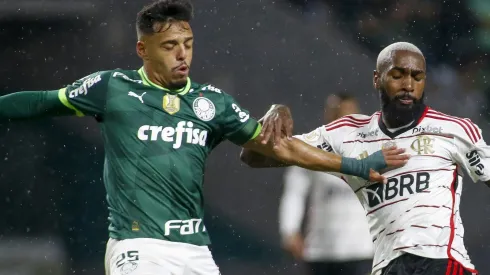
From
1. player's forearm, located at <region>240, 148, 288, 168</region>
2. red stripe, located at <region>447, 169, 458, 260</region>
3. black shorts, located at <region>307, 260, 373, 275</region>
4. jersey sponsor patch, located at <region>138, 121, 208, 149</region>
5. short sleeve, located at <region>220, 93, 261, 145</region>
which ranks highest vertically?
short sleeve, located at <region>220, 93, 261, 145</region>

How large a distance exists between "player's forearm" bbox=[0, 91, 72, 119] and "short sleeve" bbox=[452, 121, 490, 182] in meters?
1.78

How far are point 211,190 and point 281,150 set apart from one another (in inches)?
148

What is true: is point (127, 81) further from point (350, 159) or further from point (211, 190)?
point (211, 190)

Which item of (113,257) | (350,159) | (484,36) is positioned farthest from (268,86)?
(113,257)

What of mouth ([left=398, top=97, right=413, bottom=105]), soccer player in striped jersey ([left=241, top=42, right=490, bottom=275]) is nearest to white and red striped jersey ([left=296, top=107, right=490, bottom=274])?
soccer player in striped jersey ([left=241, top=42, right=490, bottom=275])

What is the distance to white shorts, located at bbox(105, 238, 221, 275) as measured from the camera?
15.7 ft

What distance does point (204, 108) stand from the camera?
508 cm

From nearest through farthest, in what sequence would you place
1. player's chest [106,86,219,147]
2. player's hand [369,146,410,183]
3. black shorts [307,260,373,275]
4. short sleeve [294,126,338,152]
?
player's chest [106,86,219,147] → player's hand [369,146,410,183] → short sleeve [294,126,338,152] → black shorts [307,260,373,275]

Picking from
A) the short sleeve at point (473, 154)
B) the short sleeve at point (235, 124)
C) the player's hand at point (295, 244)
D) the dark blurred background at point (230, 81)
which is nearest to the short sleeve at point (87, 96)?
the short sleeve at point (235, 124)

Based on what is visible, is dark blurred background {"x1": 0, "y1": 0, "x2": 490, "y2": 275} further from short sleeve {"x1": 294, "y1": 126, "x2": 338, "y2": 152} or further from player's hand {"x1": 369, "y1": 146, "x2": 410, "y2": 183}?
player's hand {"x1": 369, "y1": 146, "x2": 410, "y2": 183}

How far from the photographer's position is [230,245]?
883 cm

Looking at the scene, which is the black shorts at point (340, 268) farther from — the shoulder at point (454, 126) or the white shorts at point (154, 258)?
the white shorts at point (154, 258)

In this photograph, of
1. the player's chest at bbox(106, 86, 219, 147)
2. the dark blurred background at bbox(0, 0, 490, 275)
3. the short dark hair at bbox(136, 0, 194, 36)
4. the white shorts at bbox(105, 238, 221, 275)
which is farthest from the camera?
the dark blurred background at bbox(0, 0, 490, 275)

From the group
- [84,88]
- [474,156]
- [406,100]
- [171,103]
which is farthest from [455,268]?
[84,88]
